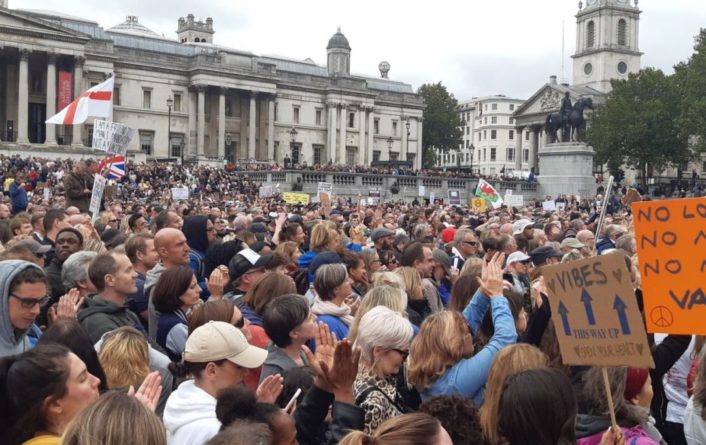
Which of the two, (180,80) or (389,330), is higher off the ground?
(180,80)

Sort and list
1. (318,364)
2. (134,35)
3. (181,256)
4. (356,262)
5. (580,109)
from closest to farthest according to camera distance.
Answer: (318,364) < (181,256) < (356,262) < (580,109) < (134,35)

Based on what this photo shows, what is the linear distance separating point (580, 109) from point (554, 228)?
33058mm

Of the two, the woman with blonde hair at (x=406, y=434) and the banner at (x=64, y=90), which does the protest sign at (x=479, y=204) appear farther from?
the banner at (x=64, y=90)

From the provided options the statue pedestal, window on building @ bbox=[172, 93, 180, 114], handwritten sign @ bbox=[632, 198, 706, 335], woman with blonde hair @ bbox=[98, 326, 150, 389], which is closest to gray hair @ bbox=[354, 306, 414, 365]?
woman with blonde hair @ bbox=[98, 326, 150, 389]

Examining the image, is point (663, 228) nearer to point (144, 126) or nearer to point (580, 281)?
point (580, 281)

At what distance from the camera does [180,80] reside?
257 ft

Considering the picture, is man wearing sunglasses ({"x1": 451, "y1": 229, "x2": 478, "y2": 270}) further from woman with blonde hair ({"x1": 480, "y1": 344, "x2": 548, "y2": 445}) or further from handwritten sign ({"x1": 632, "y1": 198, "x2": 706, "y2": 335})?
woman with blonde hair ({"x1": 480, "y1": 344, "x2": 548, "y2": 445})

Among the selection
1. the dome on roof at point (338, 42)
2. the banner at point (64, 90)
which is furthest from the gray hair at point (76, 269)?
the dome on roof at point (338, 42)

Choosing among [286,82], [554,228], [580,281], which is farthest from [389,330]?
[286,82]

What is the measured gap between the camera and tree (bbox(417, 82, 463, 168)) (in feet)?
350

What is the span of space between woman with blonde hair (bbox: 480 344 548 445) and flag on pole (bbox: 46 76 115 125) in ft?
53.6

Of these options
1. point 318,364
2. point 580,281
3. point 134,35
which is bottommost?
point 318,364

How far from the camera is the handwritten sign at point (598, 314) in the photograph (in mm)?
4145

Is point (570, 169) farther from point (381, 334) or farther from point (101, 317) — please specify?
point (381, 334)
